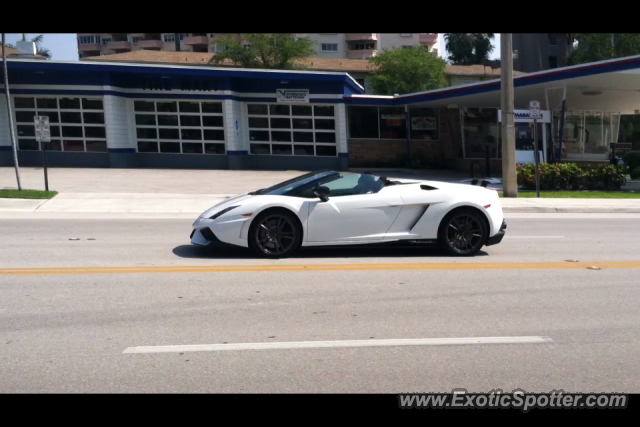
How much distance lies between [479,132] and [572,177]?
37.3 feet

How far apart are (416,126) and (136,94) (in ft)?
45.4

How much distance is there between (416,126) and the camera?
3459cm

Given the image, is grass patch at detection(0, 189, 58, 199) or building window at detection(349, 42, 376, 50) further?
building window at detection(349, 42, 376, 50)

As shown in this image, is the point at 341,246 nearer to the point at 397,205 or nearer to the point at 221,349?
the point at 397,205

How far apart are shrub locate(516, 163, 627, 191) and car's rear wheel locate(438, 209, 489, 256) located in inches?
548

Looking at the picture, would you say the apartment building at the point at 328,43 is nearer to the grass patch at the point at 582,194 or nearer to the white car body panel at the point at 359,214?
the grass patch at the point at 582,194

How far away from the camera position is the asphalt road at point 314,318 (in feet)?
16.3

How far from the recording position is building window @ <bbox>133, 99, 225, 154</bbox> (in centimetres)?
3108

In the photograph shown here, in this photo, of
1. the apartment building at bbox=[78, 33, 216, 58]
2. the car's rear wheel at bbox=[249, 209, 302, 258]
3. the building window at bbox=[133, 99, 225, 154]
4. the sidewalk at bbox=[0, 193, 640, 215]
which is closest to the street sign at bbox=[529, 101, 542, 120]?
the sidewalk at bbox=[0, 193, 640, 215]

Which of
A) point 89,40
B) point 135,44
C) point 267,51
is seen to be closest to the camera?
point 267,51

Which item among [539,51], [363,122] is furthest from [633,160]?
[539,51]

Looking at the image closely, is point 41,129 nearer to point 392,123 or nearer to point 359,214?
point 359,214

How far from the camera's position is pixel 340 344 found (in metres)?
5.73

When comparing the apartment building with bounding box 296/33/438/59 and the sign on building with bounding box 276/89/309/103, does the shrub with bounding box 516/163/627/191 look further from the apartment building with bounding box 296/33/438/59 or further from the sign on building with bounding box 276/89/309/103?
the apartment building with bounding box 296/33/438/59
